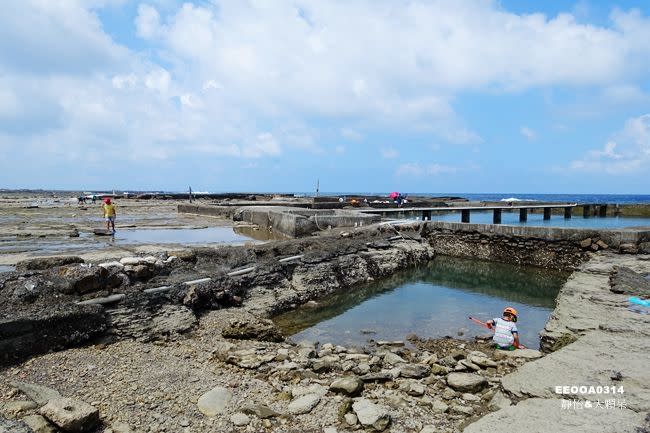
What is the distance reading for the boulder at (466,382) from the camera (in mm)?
4703

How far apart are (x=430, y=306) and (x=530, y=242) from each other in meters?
7.11

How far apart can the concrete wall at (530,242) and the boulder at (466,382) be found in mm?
10592

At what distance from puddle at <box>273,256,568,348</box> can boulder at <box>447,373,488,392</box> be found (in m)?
2.50

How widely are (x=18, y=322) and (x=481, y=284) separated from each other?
1160 centimetres

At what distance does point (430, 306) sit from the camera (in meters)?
9.88

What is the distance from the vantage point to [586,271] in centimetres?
1002

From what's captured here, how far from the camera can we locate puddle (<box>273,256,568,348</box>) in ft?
25.8

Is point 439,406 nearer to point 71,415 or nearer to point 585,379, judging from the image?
point 585,379

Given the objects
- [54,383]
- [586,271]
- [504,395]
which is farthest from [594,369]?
[586,271]

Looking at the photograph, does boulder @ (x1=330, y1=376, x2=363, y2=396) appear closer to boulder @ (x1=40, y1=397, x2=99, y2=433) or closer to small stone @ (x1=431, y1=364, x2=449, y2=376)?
small stone @ (x1=431, y1=364, x2=449, y2=376)

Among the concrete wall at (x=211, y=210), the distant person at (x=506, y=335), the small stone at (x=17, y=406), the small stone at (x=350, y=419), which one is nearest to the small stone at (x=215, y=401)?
the small stone at (x=350, y=419)

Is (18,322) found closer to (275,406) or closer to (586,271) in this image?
(275,406)

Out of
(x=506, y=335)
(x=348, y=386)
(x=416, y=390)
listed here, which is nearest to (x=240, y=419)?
(x=348, y=386)

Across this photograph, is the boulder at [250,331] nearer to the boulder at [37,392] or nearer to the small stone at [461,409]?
the boulder at [37,392]
